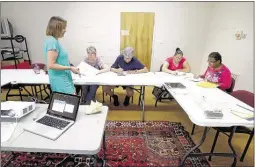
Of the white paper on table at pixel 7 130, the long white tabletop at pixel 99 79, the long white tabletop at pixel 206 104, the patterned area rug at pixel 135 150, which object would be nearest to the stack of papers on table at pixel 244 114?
the long white tabletop at pixel 206 104

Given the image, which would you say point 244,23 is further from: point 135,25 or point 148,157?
point 148,157

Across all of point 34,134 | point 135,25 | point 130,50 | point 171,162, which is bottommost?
point 171,162

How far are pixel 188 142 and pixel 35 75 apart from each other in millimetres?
2274

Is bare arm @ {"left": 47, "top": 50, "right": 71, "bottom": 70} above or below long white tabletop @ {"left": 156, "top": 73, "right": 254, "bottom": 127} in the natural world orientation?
above

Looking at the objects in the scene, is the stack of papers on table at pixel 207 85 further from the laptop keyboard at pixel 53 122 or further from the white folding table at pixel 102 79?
the laptop keyboard at pixel 53 122

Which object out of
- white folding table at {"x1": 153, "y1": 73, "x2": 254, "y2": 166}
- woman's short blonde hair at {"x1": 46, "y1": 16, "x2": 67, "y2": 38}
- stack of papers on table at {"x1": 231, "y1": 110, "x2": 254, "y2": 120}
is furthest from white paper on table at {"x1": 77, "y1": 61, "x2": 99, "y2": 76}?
stack of papers on table at {"x1": 231, "y1": 110, "x2": 254, "y2": 120}

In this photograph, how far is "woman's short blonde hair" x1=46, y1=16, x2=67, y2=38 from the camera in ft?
5.23

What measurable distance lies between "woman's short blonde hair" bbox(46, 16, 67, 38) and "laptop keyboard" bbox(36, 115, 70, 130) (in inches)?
31.3

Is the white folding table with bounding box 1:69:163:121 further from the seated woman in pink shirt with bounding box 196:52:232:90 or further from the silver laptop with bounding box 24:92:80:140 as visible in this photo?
the silver laptop with bounding box 24:92:80:140

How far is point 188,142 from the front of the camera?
84.9 inches

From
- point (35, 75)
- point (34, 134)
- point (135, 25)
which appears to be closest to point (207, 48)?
point (135, 25)

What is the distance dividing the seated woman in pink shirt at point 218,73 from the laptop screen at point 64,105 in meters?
1.89

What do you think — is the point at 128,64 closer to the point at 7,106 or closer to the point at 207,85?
the point at 207,85

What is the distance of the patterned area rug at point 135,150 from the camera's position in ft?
5.84
